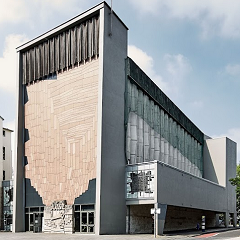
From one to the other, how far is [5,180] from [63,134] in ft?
44.7

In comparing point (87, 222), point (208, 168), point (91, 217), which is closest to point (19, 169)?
point (87, 222)

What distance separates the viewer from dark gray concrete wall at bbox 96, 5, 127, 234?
31828 mm

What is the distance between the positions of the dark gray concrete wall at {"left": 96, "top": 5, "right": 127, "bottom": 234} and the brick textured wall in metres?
1.08

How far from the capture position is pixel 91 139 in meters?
33.3

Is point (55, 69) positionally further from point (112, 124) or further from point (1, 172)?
point (1, 172)

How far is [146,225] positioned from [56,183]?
9759 millimetres

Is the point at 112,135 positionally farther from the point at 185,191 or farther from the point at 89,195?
the point at 185,191

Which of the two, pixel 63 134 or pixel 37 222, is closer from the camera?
pixel 63 134

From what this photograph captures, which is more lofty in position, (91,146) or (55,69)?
(55,69)

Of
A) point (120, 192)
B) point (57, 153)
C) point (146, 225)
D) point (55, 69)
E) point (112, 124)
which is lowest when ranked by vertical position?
point (146, 225)

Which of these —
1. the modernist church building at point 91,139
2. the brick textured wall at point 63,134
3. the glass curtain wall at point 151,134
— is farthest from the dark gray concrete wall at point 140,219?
the brick textured wall at point 63,134

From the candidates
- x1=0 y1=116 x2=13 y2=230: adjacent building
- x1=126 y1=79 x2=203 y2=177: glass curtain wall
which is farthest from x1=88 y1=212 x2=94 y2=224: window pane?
x1=0 y1=116 x2=13 y2=230: adjacent building

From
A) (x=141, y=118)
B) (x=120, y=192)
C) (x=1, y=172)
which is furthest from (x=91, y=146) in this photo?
(x=1, y=172)

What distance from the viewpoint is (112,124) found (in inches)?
1335
